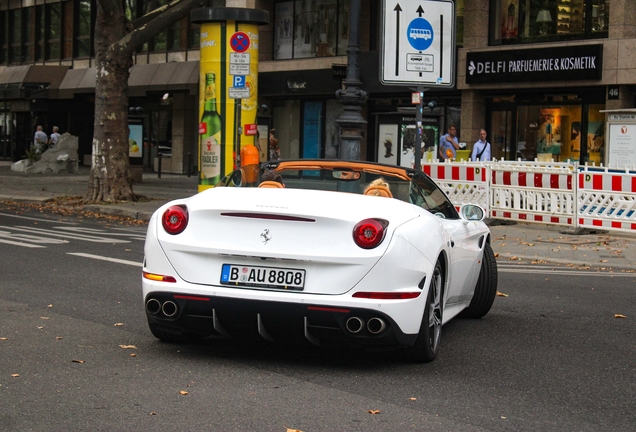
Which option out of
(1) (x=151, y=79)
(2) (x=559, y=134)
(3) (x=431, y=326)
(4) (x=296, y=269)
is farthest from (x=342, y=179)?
(1) (x=151, y=79)

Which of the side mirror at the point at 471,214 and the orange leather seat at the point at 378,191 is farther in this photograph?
the side mirror at the point at 471,214

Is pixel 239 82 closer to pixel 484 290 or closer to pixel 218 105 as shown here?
pixel 218 105

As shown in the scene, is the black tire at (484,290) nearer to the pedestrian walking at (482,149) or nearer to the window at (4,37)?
the pedestrian walking at (482,149)

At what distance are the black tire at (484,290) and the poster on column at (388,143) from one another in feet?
75.7

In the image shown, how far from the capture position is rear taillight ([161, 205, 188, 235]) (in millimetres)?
6266

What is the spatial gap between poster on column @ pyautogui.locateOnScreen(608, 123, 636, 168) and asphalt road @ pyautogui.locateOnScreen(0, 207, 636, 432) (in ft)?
45.4

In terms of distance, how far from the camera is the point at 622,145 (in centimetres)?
2306

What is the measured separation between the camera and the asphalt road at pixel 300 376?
197 inches

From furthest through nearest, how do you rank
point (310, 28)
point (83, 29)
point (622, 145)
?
1. point (83, 29)
2. point (310, 28)
3. point (622, 145)

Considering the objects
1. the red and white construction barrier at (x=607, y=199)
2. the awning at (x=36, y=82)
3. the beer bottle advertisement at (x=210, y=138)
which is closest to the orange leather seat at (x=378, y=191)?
the red and white construction barrier at (x=607, y=199)

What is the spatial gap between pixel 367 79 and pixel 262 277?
2582 cm

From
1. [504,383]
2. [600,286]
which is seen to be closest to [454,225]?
[504,383]

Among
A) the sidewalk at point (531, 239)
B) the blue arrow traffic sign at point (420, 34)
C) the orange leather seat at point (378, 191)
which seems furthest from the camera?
the blue arrow traffic sign at point (420, 34)

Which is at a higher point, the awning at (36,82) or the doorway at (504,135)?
the awning at (36,82)
